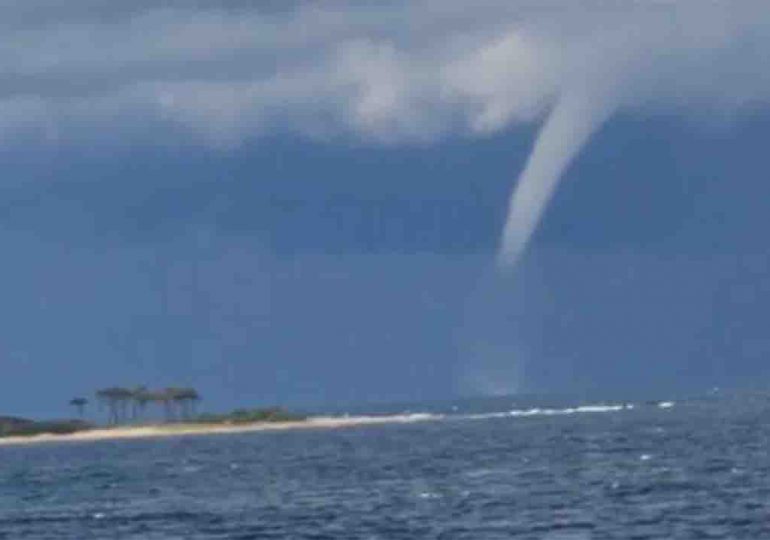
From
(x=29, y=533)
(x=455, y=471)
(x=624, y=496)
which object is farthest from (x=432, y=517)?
(x=455, y=471)

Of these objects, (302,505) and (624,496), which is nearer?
(624,496)

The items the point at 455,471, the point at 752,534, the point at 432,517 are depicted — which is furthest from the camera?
the point at 455,471

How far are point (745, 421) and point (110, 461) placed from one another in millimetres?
45289

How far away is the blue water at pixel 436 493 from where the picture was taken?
8781 cm

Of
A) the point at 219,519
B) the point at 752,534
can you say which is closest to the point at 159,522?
the point at 219,519

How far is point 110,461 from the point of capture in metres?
191

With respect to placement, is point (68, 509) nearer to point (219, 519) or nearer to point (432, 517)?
point (219, 519)

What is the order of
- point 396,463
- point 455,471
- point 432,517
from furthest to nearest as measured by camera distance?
point 396,463
point 455,471
point 432,517

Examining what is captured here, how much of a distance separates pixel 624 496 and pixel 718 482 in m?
7.93

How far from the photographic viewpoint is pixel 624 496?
325ft

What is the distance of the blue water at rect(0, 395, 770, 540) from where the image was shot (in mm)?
87812

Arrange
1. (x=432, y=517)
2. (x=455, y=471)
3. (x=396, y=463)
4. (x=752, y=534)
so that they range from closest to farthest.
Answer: (x=752, y=534) < (x=432, y=517) < (x=455, y=471) < (x=396, y=463)

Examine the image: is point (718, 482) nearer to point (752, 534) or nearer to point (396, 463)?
point (752, 534)

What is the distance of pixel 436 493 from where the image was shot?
109m
